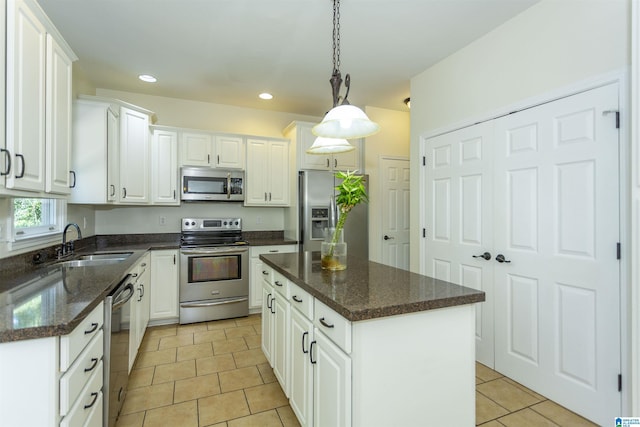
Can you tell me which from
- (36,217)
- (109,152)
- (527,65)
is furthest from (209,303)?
(527,65)

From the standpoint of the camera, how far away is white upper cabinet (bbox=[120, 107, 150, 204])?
3.23 metres

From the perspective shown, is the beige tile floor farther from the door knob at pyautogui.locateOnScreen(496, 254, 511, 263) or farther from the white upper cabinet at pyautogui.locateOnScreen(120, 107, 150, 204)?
the white upper cabinet at pyautogui.locateOnScreen(120, 107, 150, 204)

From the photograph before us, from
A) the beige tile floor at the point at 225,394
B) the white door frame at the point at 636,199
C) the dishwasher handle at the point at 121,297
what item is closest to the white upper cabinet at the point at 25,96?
the dishwasher handle at the point at 121,297

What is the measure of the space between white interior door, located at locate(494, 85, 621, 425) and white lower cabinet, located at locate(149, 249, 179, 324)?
329 centimetres

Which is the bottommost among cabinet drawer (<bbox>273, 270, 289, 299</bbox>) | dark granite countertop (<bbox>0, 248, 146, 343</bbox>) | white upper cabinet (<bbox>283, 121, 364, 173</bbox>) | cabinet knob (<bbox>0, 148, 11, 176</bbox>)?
cabinet drawer (<bbox>273, 270, 289, 299</bbox>)

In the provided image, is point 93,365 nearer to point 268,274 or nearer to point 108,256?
point 268,274

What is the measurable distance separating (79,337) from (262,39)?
8.31 feet

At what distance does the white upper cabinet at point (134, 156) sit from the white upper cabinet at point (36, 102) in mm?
1196

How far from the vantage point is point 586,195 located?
6.41ft

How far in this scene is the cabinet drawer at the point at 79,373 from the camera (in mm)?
1135

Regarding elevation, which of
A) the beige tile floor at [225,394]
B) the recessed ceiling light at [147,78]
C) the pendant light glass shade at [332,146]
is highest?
the recessed ceiling light at [147,78]

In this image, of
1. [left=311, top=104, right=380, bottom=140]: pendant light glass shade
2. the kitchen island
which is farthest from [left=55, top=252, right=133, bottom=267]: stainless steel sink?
[left=311, top=104, right=380, bottom=140]: pendant light glass shade

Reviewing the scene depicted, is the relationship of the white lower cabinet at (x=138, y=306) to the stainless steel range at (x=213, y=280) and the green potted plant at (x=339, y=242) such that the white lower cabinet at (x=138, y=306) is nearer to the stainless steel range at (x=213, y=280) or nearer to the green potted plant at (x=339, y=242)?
the stainless steel range at (x=213, y=280)

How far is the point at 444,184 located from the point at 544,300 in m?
1.29
